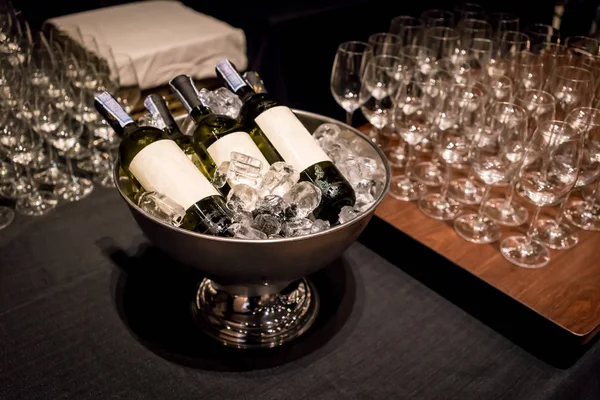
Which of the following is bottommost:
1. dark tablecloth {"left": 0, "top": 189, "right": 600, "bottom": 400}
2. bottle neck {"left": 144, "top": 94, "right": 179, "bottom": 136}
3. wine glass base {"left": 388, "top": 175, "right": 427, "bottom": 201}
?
dark tablecloth {"left": 0, "top": 189, "right": 600, "bottom": 400}

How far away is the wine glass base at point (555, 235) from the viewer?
42.5 inches

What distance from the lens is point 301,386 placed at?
83 centimetres

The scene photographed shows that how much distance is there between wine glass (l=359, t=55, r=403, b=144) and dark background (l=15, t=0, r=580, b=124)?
60 cm

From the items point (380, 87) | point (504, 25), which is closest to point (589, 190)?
point (380, 87)

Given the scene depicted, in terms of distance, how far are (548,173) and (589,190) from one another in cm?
31

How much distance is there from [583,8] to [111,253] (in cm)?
193

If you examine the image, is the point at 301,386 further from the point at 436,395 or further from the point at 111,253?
the point at 111,253

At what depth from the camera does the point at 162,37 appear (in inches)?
73.2

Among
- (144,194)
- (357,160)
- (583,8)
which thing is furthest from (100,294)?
(583,8)

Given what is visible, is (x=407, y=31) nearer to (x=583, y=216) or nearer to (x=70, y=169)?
(x=583, y=216)

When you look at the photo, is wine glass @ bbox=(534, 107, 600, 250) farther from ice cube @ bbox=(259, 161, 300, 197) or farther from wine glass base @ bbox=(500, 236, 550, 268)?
ice cube @ bbox=(259, 161, 300, 197)

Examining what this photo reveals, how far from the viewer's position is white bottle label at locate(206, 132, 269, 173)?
802 mm

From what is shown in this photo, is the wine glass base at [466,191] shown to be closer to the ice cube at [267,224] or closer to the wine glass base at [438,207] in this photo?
the wine glass base at [438,207]

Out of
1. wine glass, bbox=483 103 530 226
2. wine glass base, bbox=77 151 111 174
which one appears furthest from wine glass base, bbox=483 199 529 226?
wine glass base, bbox=77 151 111 174
